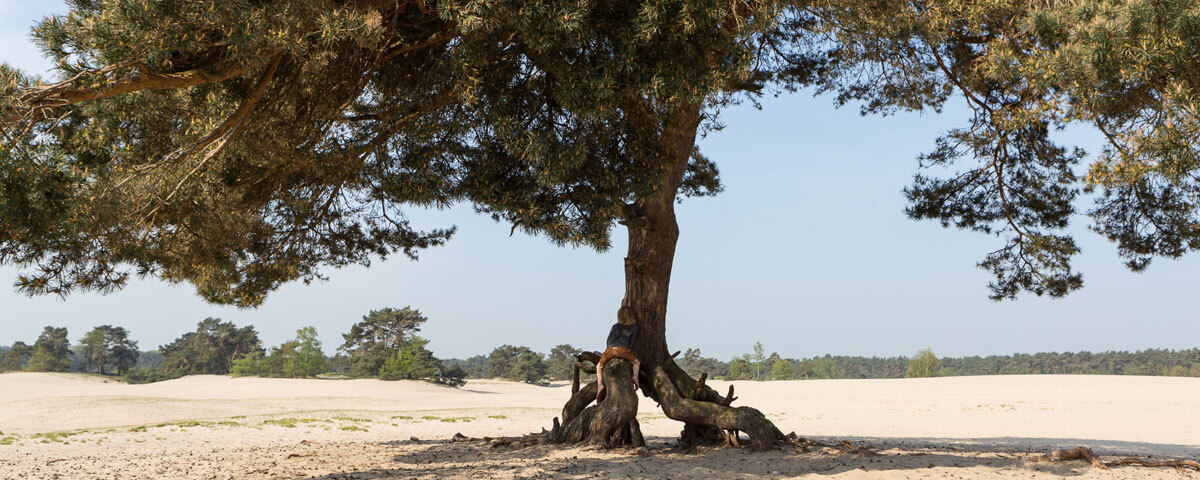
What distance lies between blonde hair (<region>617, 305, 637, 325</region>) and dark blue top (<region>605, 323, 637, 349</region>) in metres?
0.05

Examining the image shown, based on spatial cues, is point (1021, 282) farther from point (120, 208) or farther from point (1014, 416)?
point (120, 208)

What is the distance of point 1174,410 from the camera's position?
1886 cm

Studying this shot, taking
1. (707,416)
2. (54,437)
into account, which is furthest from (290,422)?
(707,416)

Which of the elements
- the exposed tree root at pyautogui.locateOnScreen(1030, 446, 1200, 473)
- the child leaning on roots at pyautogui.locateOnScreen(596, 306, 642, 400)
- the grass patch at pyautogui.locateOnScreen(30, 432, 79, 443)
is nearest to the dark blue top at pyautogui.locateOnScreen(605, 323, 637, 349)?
the child leaning on roots at pyautogui.locateOnScreen(596, 306, 642, 400)

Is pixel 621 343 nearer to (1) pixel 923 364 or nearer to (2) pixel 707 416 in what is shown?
(2) pixel 707 416

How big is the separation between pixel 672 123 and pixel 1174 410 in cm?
1829

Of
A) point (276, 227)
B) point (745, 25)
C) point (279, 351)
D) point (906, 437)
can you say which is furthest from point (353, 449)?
point (279, 351)

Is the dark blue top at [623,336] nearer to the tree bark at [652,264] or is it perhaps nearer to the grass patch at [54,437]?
the tree bark at [652,264]

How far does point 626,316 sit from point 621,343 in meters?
0.36

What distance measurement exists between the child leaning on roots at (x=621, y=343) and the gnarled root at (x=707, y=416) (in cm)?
42

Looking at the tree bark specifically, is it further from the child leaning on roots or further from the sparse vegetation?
the sparse vegetation

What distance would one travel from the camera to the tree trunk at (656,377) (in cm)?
873

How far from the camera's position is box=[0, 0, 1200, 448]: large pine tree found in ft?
17.7

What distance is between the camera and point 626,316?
9.33 m
